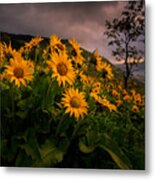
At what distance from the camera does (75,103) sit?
2238mm

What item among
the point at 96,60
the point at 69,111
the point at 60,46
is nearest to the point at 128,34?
the point at 96,60

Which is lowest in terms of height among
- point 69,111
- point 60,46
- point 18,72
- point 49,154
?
point 49,154

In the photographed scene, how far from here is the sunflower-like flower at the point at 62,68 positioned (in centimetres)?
222

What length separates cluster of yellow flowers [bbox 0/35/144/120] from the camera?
2.24 meters

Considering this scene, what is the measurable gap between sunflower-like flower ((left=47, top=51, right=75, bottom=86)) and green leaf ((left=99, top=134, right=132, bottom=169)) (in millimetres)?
294

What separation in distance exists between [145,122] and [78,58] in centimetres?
41

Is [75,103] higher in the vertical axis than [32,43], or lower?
lower

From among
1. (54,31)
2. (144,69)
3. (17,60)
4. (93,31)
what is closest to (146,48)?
(144,69)

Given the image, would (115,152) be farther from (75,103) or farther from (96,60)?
(96,60)

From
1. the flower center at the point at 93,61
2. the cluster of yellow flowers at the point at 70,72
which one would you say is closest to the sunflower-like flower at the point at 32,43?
the cluster of yellow flowers at the point at 70,72

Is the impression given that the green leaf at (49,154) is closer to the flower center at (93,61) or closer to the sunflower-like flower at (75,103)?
the sunflower-like flower at (75,103)

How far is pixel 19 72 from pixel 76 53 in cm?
27

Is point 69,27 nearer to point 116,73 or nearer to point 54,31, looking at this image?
point 54,31

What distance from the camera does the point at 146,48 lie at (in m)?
2.24
